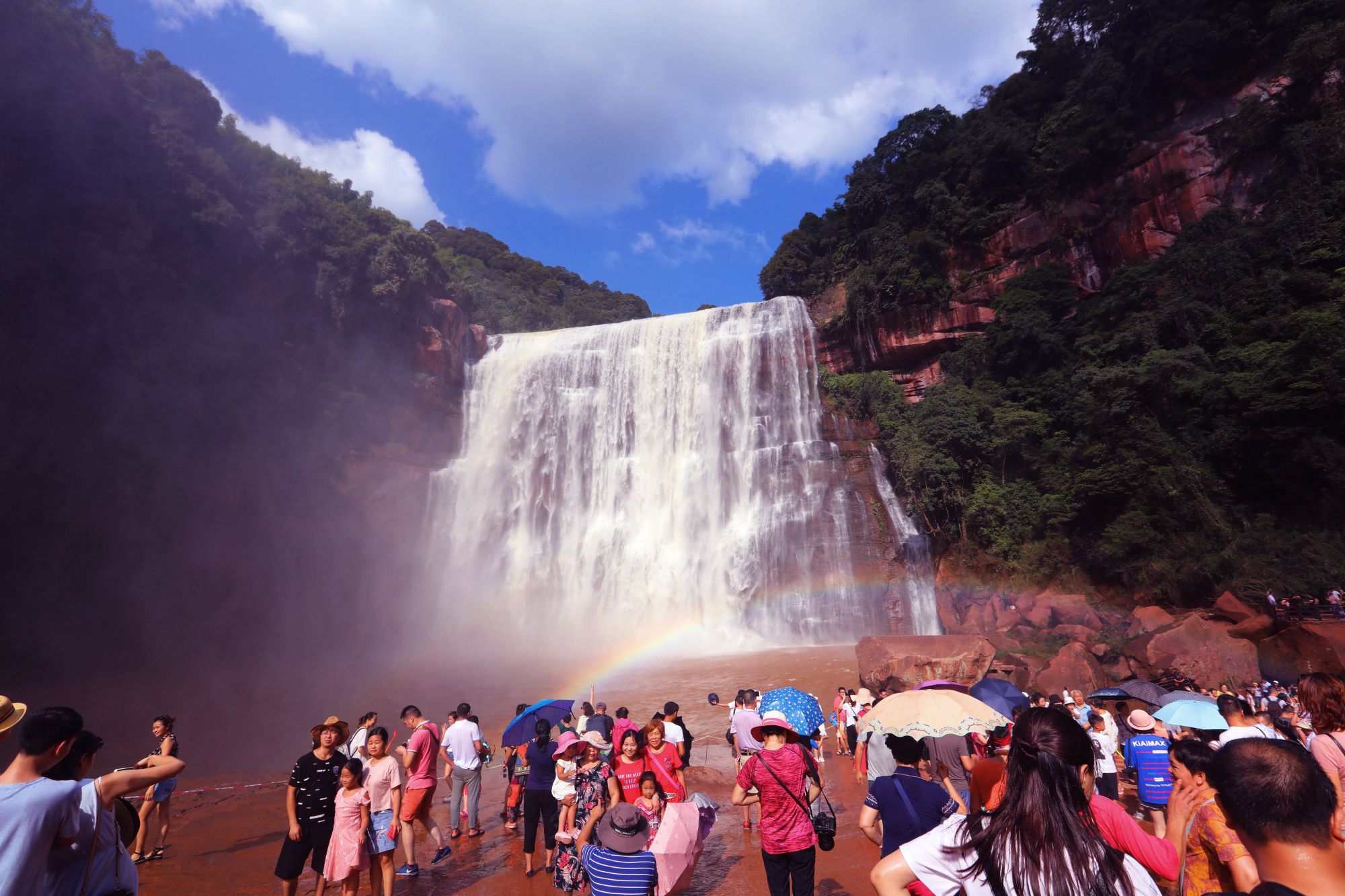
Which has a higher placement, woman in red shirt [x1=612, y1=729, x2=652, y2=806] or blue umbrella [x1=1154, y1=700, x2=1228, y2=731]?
blue umbrella [x1=1154, y1=700, x2=1228, y2=731]

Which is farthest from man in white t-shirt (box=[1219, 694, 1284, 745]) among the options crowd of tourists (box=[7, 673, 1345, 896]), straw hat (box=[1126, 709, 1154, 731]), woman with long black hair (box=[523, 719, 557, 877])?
woman with long black hair (box=[523, 719, 557, 877])

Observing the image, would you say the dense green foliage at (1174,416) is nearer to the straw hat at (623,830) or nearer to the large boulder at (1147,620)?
the large boulder at (1147,620)

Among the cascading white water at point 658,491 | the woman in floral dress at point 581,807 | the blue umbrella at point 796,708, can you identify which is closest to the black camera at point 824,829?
the blue umbrella at point 796,708

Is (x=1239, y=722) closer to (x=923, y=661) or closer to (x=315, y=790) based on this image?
(x=315, y=790)

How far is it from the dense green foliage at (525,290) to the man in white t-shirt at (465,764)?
4229 cm

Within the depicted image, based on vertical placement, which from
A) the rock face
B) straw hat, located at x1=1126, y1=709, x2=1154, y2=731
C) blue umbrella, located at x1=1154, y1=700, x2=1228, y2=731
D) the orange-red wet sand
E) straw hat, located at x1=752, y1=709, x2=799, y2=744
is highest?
the rock face

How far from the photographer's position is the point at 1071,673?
13.9 meters

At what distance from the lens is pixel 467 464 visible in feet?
103

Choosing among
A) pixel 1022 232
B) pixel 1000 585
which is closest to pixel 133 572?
pixel 1000 585

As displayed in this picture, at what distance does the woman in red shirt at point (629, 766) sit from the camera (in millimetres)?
4637

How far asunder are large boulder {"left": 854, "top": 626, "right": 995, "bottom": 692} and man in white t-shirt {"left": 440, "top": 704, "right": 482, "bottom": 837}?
10.2 meters

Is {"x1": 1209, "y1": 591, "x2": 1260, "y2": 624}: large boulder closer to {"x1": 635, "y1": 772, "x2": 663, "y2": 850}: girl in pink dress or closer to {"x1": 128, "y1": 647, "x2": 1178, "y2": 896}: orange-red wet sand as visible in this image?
{"x1": 128, "y1": 647, "x2": 1178, "y2": 896}: orange-red wet sand

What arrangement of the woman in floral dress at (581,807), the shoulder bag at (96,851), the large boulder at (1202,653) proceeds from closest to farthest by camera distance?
the shoulder bag at (96,851) → the woman in floral dress at (581,807) → the large boulder at (1202,653)

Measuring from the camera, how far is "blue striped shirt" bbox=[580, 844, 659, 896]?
3584 millimetres
